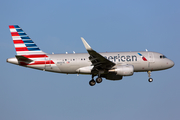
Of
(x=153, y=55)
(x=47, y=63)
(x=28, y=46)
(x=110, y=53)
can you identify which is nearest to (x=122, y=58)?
(x=110, y=53)

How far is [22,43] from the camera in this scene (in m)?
45.2

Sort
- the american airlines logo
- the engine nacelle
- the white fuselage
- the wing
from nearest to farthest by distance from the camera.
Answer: the wing
the engine nacelle
the white fuselage
the american airlines logo

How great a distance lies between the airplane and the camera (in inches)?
1690

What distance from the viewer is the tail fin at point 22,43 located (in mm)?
44781

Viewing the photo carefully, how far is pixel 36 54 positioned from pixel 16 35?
4332mm

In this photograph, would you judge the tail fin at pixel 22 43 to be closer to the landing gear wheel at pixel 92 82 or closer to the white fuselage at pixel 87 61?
the white fuselage at pixel 87 61

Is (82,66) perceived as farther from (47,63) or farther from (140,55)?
(140,55)

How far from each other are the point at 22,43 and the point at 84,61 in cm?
958

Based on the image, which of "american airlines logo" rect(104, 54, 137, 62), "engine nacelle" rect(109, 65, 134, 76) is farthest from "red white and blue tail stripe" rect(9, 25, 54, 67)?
"engine nacelle" rect(109, 65, 134, 76)

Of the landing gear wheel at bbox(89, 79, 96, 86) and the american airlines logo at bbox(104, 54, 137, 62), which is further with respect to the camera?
the landing gear wheel at bbox(89, 79, 96, 86)

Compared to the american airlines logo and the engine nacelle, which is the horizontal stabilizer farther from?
the engine nacelle

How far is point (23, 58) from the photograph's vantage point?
1665 inches

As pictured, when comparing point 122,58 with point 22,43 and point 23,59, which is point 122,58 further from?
point 22,43

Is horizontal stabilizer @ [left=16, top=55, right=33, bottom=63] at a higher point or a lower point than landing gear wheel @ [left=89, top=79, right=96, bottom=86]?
higher
